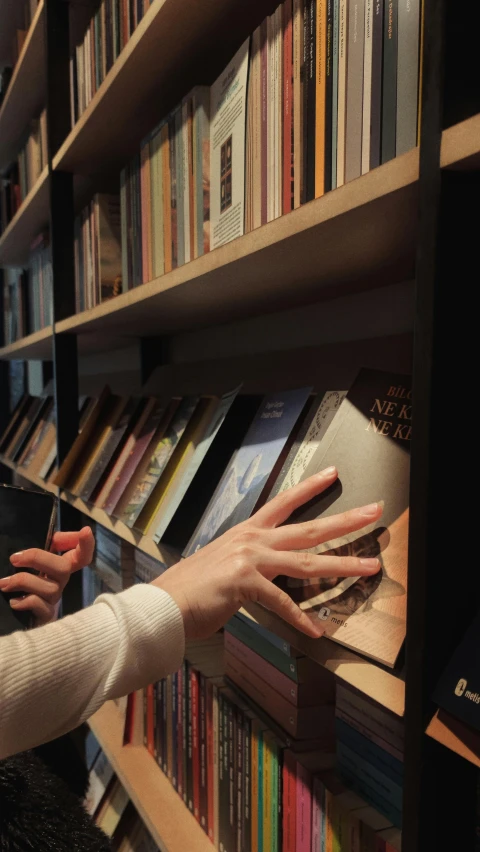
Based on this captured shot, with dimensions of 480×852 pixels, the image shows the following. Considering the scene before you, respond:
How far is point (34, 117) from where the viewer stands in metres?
2.12

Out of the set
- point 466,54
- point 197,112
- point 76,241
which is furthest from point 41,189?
point 466,54

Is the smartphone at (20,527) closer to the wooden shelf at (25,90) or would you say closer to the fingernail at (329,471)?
the fingernail at (329,471)

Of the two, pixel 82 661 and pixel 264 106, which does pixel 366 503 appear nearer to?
pixel 82 661

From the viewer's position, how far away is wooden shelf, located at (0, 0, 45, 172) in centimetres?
162

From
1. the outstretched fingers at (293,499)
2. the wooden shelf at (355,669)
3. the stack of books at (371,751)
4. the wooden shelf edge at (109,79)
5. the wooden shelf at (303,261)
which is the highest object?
the wooden shelf edge at (109,79)

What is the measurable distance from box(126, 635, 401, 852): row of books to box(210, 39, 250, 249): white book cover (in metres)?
0.72

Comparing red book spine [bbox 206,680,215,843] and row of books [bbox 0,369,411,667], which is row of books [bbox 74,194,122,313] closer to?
row of books [bbox 0,369,411,667]

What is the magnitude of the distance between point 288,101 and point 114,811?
1.54 m

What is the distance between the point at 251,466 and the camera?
0.85m

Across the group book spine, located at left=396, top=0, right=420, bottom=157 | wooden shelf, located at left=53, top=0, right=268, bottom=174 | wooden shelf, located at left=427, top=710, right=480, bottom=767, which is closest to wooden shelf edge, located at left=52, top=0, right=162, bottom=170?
wooden shelf, located at left=53, top=0, right=268, bottom=174

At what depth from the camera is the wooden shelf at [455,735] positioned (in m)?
0.43

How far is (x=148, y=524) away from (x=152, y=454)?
0.51 ft

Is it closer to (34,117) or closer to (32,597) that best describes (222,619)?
(32,597)

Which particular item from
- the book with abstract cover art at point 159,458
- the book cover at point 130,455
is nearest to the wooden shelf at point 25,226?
the book cover at point 130,455
